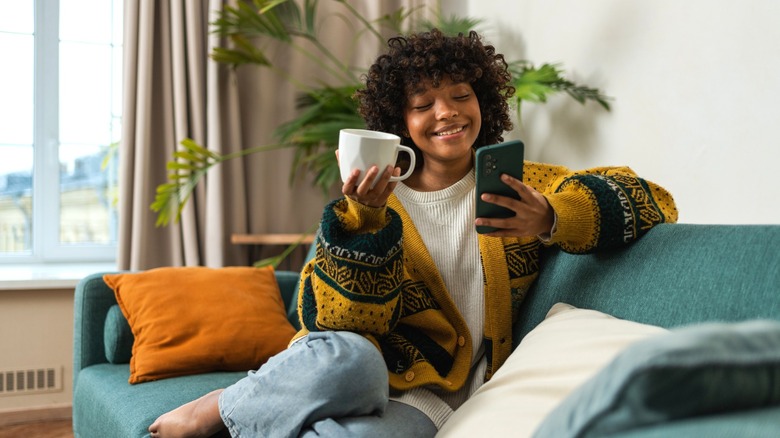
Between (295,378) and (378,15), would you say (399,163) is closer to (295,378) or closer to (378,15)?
(295,378)

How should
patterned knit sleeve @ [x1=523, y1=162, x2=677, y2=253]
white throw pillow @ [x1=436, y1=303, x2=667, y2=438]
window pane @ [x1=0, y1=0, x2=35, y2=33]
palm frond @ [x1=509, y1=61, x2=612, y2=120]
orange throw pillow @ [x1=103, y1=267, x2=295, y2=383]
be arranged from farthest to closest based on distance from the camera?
window pane @ [x1=0, y1=0, x2=35, y2=33] < palm frond @ [x1=509, y1=61, x2=612, y2=120] < orange throw pillow @ [x1=103, y1=267, x2=295, y2=383] < patterned knit sleeve @ [x1=523, y1=162, x2=677, y2=253] < white throw pillow @ [x1=436, y1=303, x2=667, y2=438]

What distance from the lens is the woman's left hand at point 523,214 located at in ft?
4.04

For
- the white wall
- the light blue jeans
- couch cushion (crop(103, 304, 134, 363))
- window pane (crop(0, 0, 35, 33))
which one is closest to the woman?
the light blue jeans

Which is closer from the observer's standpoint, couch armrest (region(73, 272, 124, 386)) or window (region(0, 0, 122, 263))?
couch armrest (region(73, 272, 124, 386))

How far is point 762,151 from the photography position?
6.46ft

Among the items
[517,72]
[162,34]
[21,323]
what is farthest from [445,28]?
[21,323]

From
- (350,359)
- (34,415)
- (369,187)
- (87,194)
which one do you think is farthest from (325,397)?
(87,194)

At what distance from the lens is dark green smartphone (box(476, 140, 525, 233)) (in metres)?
1.20

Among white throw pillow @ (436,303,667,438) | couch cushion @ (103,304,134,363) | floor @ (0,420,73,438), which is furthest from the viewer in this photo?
floor @ (0,420,73,438)

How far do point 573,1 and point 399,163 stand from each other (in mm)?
1397

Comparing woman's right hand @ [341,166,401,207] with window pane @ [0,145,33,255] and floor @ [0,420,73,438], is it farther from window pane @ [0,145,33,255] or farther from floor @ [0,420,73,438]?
window pane @ [0,145,33,255]

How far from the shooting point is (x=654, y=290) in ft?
3.86

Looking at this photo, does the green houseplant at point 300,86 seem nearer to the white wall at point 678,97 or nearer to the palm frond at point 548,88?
the palm frond at point 548,88

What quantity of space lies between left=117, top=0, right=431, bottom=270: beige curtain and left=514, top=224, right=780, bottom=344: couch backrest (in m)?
1.89
